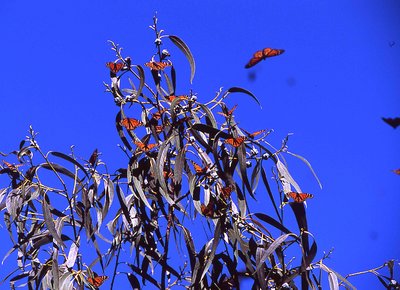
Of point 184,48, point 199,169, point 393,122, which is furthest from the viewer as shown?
point 184,48

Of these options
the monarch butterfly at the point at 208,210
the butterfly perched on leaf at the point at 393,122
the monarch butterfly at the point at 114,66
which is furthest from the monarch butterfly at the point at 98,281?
the butterfly perched on leaf at the point at 393,122

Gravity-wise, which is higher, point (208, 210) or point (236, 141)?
point (236, 141)

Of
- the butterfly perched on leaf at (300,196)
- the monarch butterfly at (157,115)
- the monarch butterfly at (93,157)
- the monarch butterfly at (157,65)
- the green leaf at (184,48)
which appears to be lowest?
the butterfly perched on leaf at (300,196)

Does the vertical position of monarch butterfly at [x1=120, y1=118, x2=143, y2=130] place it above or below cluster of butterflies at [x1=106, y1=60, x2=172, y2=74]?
below

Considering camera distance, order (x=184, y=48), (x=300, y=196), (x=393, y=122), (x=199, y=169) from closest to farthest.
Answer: (x=393, y=122) < (x=300, y=196) < (x=199, y=169) < (x=184, y=48)

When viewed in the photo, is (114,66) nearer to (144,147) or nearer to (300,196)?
(144,147)

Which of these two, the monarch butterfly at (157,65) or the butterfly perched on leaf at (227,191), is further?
the monarch butterfly at (157,65)

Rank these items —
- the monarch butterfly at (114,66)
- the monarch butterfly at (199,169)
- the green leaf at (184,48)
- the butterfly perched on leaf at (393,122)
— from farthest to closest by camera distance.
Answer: the green leaf at (184,48), the monarch butterfly at (114,66), the monarch butterfly at (199,169), the butterfly perched on leaf at (393,122)

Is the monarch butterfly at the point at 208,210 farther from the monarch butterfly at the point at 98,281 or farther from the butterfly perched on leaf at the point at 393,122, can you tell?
the butterfly perched on leaf at the point at 393,122

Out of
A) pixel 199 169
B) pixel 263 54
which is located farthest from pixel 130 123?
pixel 263 54

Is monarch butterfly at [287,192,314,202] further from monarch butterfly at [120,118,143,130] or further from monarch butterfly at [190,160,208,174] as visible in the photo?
monarch butterfly at [120,118,143,130]

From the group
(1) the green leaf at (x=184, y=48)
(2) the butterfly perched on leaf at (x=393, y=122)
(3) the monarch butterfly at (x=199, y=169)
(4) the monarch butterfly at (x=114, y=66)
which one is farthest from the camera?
(1) the green leaf at (x=184, y=48)

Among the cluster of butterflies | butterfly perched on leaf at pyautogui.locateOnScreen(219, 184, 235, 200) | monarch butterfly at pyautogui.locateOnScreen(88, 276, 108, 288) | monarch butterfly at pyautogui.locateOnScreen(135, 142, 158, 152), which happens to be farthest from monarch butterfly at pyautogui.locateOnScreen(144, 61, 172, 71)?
monarch butterfly at pyautogui.locateOnScreen(88, 276, 108, 288)

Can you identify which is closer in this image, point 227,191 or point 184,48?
point 227,191
